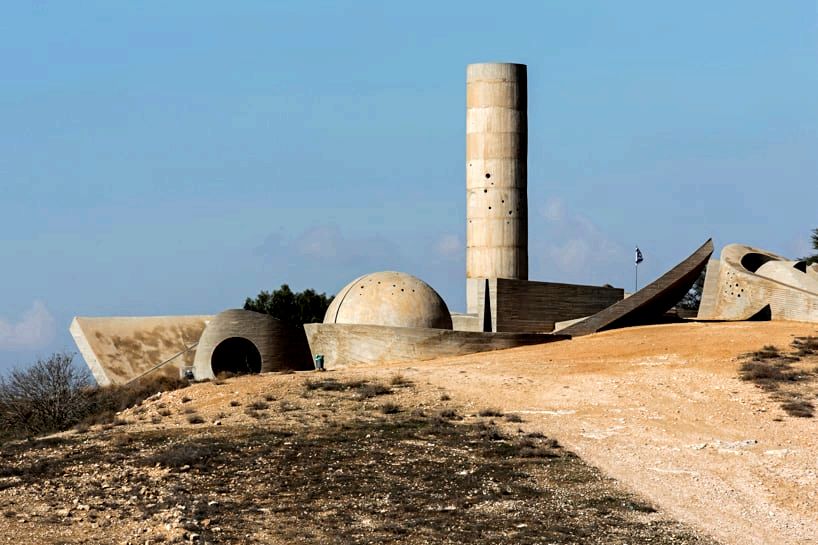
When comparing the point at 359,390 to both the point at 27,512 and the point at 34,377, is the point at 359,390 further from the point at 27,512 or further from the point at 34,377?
the point at 27,512

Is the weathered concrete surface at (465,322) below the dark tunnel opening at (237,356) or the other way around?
the other way around

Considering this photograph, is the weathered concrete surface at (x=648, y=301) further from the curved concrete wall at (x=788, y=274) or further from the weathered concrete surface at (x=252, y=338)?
the weathered concrete surface at (x=252, y=338)

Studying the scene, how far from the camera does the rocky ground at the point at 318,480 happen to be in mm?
16469

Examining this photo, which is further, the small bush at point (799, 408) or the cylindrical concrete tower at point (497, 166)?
the cylindrical concrete tower at point (497, 166)

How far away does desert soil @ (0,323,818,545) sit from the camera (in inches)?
658

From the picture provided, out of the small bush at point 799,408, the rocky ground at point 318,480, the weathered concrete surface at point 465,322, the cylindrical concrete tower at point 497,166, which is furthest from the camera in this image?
the cylindrical concrete tower at point 497,166

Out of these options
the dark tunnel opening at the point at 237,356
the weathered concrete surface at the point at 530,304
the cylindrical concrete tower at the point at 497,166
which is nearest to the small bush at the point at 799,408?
the weathered concrete surface at the point at 530,304

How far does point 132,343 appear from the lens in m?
38.3

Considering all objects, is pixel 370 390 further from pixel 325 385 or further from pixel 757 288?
pixel 757 288

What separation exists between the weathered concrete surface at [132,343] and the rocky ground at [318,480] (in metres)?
11.8

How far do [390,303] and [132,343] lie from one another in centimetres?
828

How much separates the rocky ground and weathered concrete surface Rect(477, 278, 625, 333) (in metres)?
9.04

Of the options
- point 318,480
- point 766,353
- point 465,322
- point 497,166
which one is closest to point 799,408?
point 766,353

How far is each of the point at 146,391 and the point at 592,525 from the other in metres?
15.1
